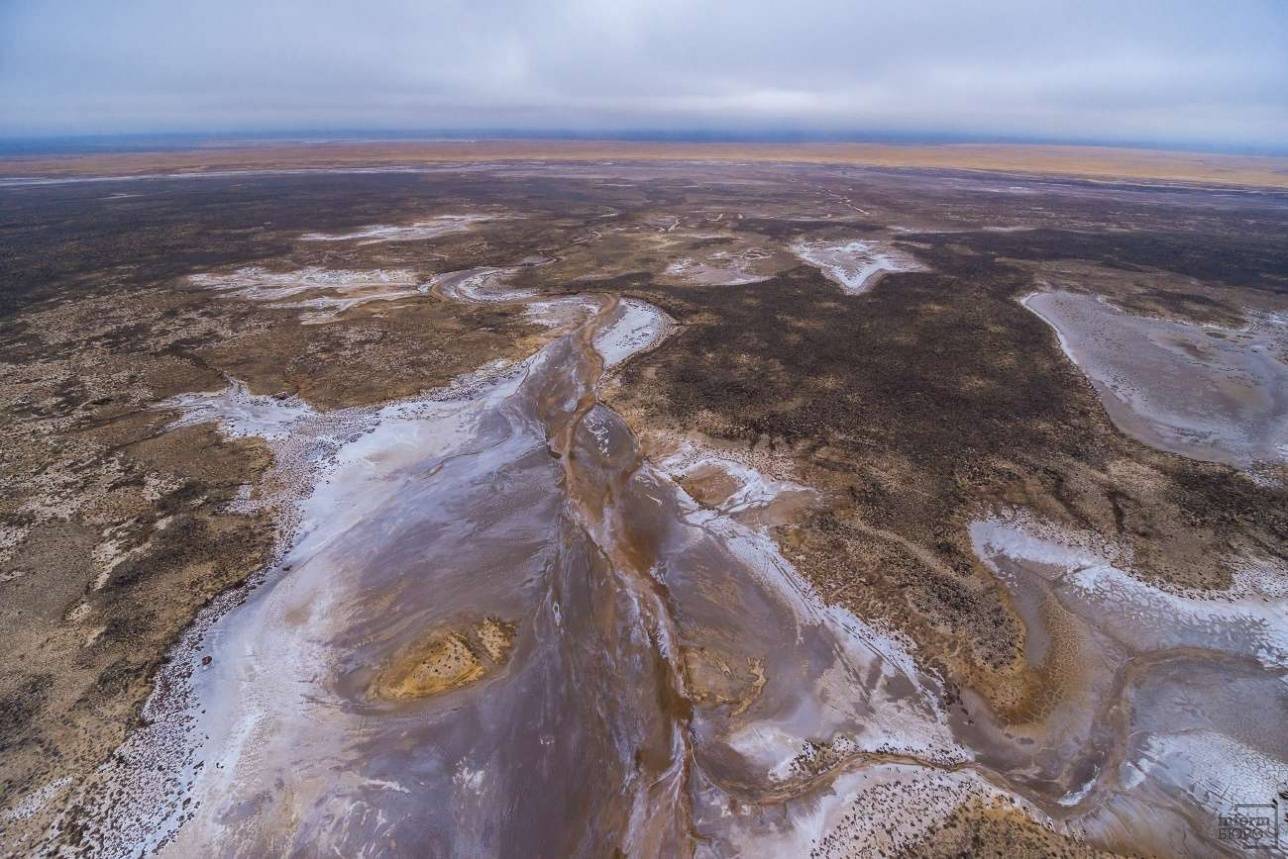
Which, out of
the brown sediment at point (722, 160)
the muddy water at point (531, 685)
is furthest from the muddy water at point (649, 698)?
the brown sediment at point (722, 160)

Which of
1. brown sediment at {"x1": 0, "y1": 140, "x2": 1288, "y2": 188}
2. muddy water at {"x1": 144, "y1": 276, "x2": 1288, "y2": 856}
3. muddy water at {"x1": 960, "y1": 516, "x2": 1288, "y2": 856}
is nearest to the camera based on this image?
muddy water at {"x1": 144, "y1": 276, "x2": 1288, "y2": 856}

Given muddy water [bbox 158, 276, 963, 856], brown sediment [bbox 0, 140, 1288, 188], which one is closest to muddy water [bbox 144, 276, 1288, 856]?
muddy water [bbox 158, 276, 963, 856]

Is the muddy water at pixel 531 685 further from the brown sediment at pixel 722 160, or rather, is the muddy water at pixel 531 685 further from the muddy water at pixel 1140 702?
the brown sediment at pixel 722 160

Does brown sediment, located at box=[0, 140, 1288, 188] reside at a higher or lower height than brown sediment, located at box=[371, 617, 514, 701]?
higher

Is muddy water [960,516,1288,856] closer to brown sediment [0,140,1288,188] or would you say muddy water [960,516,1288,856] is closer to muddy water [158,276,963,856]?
muddy water [158,276,963,856]

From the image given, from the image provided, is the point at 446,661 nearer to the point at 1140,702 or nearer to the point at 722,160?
the point at 1140,702

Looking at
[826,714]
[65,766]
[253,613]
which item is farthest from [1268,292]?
[65,766]
